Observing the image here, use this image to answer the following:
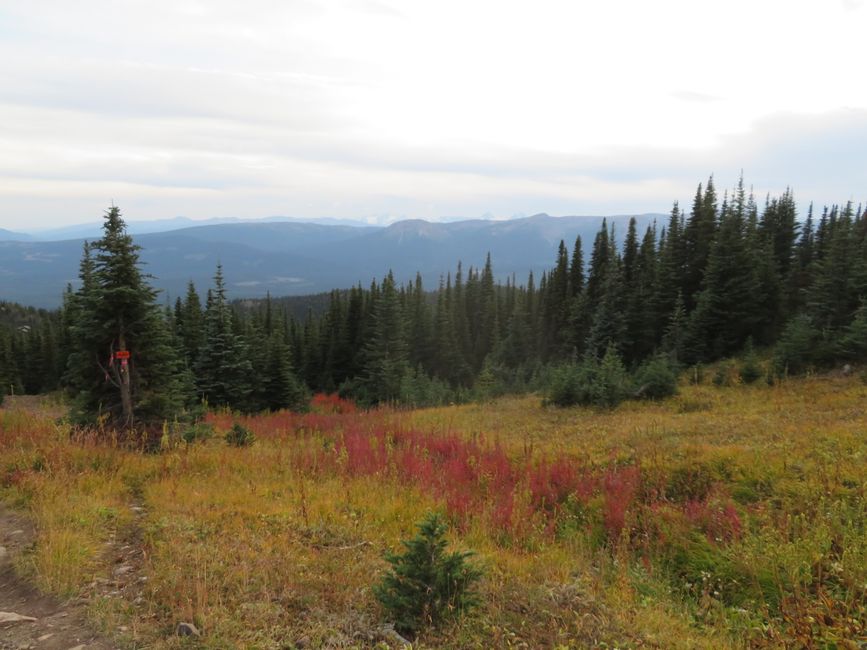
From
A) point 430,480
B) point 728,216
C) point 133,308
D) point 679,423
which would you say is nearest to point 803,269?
point 728,216

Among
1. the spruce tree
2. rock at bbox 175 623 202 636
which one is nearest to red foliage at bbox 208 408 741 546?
rock at bbox 175 623 202 636

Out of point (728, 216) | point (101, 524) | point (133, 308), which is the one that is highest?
point (728, 216)

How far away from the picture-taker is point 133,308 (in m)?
12.2

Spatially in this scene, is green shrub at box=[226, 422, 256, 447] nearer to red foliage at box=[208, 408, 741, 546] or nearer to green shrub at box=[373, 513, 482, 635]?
red foliage at box=[208, 408, 741, 546]

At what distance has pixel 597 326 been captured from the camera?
4028 cm

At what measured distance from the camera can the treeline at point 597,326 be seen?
2661 cm

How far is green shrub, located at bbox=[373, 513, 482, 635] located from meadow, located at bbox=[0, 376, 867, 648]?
158 millimetres

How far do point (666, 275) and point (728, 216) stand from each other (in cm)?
601

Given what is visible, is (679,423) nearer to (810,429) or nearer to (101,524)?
(810,429)

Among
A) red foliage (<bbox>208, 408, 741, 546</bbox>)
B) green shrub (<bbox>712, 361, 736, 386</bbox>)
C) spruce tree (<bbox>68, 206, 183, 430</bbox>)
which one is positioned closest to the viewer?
red foliage (<bbox>208, 408, 741, 546</bbox>)

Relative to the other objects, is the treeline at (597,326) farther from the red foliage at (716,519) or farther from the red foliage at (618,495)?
the red foliage at (716,519)

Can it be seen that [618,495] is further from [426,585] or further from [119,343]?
[119,343]

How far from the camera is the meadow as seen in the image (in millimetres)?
3760

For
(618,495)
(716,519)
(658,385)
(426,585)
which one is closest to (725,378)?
(658,385)
